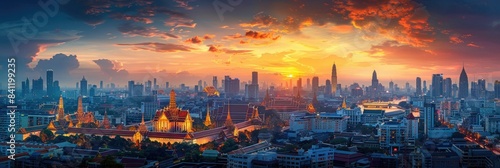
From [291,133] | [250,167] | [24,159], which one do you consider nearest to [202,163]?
[250,167]

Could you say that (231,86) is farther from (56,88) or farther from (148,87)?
(56,88)

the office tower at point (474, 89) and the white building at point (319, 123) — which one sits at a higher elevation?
the office tower at point (474, 89)

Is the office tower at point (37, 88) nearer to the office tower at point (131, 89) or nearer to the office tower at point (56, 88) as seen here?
the office tower at point (56, 88)

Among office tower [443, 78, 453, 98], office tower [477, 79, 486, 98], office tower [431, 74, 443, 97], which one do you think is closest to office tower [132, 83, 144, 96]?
office tower [431, 74, 443, 97]

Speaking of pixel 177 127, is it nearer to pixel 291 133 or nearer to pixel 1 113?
pixel 291 133

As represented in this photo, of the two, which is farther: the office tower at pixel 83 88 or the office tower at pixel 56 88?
the office tower at pixel 83 88

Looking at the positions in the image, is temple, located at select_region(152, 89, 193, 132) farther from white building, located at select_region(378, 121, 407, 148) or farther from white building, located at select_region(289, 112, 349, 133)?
white building, located at select_region(378, 121, 407, 148)

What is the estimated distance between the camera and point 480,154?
10086mm

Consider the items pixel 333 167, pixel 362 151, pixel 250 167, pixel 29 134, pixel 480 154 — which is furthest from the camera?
pixel 29 134

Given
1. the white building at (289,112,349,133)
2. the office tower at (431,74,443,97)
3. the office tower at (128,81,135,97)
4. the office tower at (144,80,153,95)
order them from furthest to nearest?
the office tower at (144,80,153,95)
the office tower at (128,81,135,97)
the office tower at (431,74,443,97)
the white building at (289,112,349,133)

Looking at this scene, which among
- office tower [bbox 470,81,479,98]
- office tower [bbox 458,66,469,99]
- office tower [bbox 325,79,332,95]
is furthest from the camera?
office tower [bbox 325,79,332,95]

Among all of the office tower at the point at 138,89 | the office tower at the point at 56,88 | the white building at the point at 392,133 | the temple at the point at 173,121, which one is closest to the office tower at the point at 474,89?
the white building at the point at 392,133

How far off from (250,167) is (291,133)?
5695mm

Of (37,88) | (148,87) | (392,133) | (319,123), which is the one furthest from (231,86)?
(392,133)
